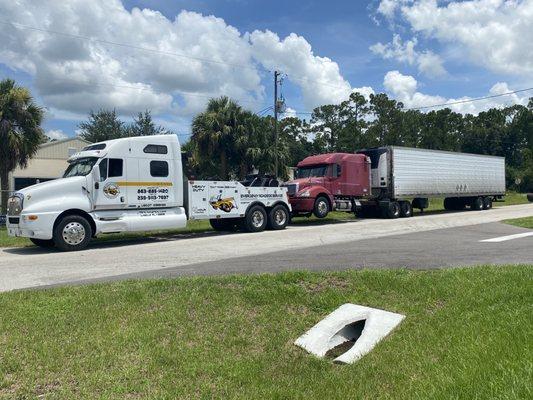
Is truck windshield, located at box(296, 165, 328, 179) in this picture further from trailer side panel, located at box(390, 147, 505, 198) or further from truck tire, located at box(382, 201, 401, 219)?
trailer side panel, located at box(390, 147, 505, 198)

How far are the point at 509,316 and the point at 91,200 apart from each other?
11.0 m

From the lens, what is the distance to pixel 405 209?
976 inches

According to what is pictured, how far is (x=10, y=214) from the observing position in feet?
42.6

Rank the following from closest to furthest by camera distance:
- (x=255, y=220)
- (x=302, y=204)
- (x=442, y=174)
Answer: (x=255, y=220), (x=302, y=204), (x=442, y=174)

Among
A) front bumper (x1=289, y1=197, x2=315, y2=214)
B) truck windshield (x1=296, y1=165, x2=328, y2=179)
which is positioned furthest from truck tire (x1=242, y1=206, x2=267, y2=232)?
truck windshield (x1=296, y1=165, x2=328, y2=179)

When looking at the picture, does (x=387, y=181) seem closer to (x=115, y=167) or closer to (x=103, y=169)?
(x=115, y=167)

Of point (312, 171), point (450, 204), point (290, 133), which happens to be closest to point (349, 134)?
point (290, 133)

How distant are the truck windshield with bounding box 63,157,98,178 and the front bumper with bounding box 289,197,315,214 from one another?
27.2ft

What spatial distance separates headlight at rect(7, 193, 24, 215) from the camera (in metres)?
12.6

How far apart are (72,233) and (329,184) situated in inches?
442

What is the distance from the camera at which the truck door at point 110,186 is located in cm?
1353

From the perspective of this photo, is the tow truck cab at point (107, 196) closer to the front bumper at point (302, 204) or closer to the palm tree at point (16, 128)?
the front bumper at point (302, 204)

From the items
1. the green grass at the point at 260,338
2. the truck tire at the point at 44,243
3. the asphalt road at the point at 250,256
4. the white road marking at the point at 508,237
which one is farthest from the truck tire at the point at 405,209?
the green grass at the point at 260,338

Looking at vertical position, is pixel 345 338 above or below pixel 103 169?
below
